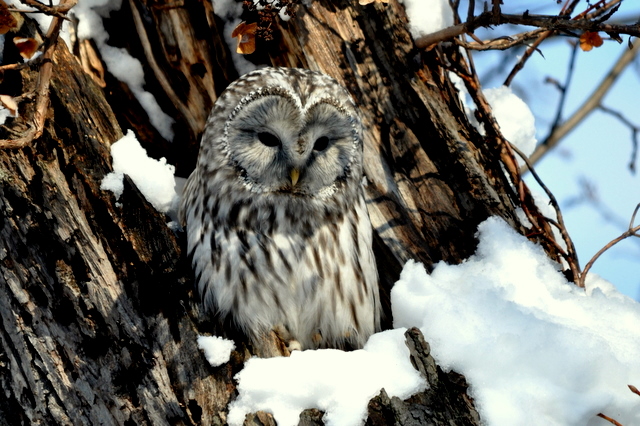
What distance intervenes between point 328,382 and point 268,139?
40.5 inches

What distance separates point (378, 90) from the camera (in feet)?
9.77

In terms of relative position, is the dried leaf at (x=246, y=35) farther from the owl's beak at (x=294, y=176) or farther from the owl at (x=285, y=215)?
the owl's beak at (x=294, y=176)

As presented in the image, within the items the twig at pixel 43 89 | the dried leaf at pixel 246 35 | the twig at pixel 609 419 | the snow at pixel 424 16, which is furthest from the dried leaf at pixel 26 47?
the twig at pixel 609 419

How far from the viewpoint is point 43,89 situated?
7.70ft

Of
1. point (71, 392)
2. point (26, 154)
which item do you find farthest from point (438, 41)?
point (71, 392)

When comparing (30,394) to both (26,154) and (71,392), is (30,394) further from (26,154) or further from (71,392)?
(26,154)

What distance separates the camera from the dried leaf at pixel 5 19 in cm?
232

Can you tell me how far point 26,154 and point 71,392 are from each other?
31.4 inches

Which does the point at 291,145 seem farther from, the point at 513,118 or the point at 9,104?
the point at 513,118

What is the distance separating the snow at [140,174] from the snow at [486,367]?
0.75 metres

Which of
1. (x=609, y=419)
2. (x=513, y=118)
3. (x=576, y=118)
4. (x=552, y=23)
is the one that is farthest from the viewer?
(x=576, y=118)

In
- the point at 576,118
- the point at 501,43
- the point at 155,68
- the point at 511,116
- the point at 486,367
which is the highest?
the point at 576,118

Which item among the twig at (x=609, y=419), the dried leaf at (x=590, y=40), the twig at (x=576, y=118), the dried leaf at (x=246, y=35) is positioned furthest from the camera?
the twig at (x=576, y=118)

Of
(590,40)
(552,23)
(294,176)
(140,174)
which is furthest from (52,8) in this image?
(590,40)
